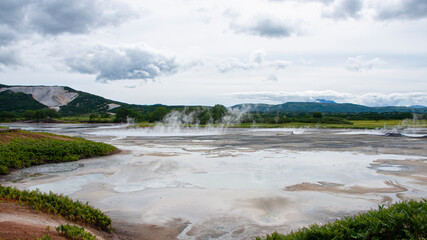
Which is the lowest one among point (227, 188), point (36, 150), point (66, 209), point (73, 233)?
point (227, 188)

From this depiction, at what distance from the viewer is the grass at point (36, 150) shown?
17.3m

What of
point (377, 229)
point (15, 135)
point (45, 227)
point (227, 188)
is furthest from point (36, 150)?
point (377, 229)

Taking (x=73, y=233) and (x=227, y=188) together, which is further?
(x=227, y=188)

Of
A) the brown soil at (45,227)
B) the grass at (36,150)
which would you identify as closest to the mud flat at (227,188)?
the brown soil at (45,227)

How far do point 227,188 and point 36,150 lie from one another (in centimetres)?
1376

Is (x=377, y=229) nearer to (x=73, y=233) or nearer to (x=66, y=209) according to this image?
(x=73, y=233)

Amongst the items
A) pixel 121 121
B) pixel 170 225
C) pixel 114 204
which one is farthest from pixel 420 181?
pixel 121 121

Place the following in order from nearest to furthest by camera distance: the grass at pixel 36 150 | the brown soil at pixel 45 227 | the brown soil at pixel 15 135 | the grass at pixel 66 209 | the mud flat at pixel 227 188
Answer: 1. the brown soil at pixel 45 227
2. the grass at pixel 66 209
3. the mud flat at pixel 227 188
4. the grass at pixel 36 150
5. the brown soil at pixel 15 135

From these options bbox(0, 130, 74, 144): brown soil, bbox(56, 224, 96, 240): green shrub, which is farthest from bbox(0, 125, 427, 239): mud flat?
bbox(0, 130, 74, 144): brown soil

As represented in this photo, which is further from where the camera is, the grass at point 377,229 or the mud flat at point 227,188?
the mud flat at point 227,188

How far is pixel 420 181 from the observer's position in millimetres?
14125

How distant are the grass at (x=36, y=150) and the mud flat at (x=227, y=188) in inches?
41.4

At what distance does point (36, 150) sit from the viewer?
19.9 metres

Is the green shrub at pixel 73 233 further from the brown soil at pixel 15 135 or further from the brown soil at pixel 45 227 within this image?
the brown soil at pixel 15 135
